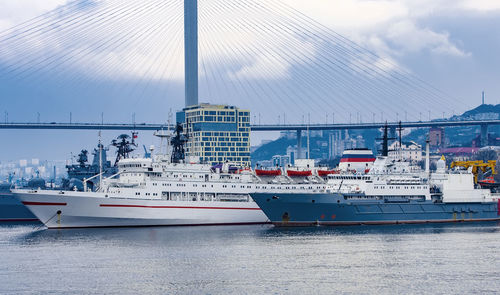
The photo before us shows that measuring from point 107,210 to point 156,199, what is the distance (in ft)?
9.43

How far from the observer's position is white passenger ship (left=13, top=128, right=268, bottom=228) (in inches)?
1661

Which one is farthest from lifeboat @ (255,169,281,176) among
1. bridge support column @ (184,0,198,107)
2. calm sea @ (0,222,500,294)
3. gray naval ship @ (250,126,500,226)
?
bridge support column @ (184,0,198,107)

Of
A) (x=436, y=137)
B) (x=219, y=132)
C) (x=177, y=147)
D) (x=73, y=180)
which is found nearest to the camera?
(x=177, y=147)

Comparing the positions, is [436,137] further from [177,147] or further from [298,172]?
[177,147]

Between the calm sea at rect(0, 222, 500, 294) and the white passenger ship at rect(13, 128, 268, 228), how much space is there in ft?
5.22

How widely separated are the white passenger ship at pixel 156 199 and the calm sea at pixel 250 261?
1.59 meters

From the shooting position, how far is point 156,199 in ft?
144

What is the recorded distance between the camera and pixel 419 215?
4622 cm

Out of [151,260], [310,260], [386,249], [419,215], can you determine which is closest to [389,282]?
[310,260]

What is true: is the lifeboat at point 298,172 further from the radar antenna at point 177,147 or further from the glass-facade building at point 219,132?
the glass-facade building at point 219,132

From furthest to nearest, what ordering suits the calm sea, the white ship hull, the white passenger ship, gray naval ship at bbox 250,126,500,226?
gray naval ship at bbox 250,126,500,226 → the white passenger ship → the white ship hull → the calm sea

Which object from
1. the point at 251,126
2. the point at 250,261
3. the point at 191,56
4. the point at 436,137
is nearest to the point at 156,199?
the point at 250,261

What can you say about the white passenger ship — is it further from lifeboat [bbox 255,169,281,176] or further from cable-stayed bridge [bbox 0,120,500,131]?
cable-stayed bridge [bbox 0,120,500,131]

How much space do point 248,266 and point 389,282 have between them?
554cm
